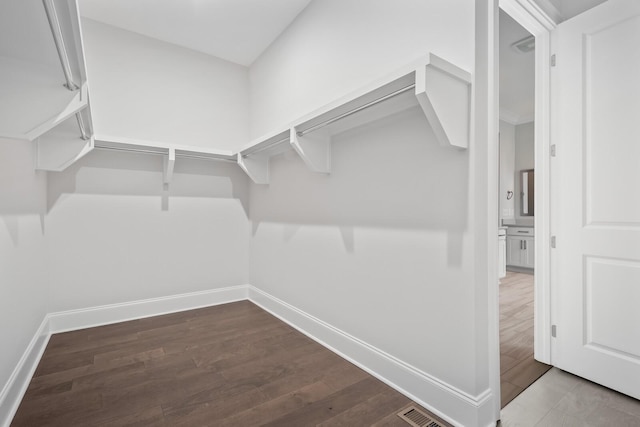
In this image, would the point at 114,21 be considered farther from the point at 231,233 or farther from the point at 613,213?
the point at 613,213

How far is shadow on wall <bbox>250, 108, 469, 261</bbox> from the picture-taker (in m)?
1.53

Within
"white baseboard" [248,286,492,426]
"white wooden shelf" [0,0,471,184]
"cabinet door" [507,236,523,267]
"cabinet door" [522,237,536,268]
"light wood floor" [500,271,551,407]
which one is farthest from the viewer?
"cabinet door" [507,236,523,267]

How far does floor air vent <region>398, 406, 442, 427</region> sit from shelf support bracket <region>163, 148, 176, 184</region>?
256cm

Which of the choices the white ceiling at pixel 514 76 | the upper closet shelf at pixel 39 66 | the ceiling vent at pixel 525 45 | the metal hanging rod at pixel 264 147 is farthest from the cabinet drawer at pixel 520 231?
the upper closet shelf at pixel 39 66

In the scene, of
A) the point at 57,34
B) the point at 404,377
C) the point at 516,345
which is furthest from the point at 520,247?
the point at 57,34

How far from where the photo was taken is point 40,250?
235 centimetres

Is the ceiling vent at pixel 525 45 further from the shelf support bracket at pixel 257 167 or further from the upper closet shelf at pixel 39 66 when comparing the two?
the upper closet shelf at pixel 39 66

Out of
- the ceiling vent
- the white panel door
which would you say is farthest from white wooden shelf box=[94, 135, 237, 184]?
the ceiling vent

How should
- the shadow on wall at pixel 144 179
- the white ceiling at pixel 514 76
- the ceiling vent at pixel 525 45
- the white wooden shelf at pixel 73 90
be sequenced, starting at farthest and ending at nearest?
the ceiling vent at pixel 525 45, the white ceiling at pixel 514 76, the shadow on wall at pixel 144 179, the white wooden shelf at pixel 73 90

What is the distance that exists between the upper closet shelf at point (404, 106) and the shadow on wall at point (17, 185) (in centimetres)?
155

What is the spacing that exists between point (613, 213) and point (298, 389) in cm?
204

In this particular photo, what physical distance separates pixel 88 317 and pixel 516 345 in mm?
3511

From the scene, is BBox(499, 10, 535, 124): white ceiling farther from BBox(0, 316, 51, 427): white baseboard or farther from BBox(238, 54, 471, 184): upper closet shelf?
BBox(0, 316, 51, 427): white baseboard

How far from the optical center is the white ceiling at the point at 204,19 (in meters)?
2.59
